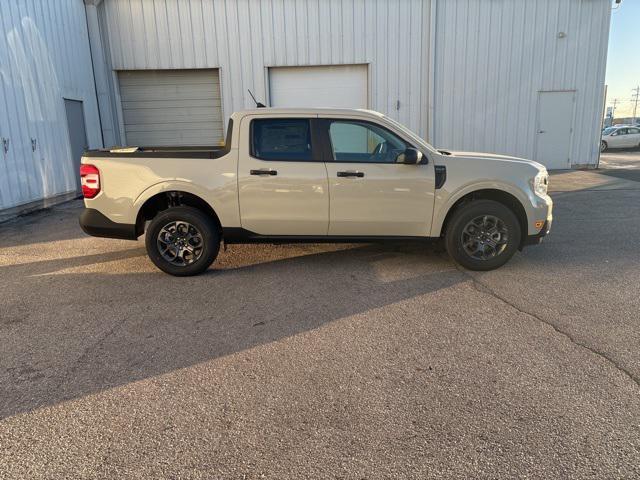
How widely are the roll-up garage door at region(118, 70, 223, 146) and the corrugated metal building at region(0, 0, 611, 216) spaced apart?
3 cm

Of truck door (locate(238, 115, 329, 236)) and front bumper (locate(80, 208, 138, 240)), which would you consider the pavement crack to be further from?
front bumper (locate(80, 208, 138, 240))

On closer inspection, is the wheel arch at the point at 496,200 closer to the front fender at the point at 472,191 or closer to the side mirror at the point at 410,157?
the front fender at the point at 472,191

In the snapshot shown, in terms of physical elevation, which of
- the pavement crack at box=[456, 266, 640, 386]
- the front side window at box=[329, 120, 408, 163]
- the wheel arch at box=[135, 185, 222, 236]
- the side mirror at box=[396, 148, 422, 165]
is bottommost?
the pavement crack at box=[456, 266, 640, 386]

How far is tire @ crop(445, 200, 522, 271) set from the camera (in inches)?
205

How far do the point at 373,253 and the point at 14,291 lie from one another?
4250mm

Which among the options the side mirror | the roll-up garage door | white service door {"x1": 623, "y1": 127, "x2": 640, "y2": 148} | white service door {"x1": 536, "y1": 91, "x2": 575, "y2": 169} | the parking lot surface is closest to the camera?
the parking lot surface

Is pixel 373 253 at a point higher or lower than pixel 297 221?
lower

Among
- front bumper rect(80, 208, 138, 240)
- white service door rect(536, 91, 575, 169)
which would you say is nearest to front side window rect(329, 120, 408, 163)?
front bumper rect(80, 208, 138, 240)

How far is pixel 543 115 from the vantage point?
1451 cm

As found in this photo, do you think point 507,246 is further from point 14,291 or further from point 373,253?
point 14,291

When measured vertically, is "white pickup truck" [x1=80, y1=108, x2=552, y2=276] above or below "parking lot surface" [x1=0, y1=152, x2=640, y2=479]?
above

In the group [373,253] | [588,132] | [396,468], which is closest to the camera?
[396,468]

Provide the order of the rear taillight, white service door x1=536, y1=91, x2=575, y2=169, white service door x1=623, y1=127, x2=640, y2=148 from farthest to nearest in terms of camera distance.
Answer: white service door x1=623, y1=127, x2=640, y2=148 → white service door x1=536, y1=91, x2=575, y2=169 → the rear taillight

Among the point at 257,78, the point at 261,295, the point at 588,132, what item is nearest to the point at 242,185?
the point at 261,295
